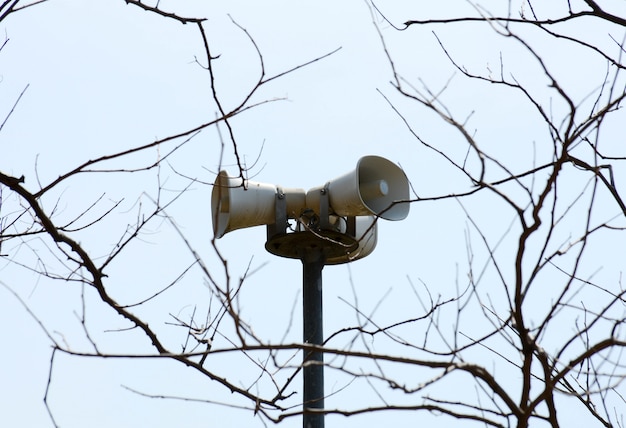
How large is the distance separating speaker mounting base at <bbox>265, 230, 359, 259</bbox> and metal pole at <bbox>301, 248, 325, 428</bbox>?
→ 0.02 meters

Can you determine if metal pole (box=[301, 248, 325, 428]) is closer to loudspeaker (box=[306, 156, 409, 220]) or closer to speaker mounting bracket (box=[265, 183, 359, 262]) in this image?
speaker mounting bracket (box=[265, 183, 359, 262])

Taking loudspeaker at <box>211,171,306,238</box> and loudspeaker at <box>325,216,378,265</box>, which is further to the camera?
loudspeaker at <box>325,216,378,265</box>

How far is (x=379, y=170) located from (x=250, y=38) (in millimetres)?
1577

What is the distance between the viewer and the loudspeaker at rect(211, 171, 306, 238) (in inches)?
195

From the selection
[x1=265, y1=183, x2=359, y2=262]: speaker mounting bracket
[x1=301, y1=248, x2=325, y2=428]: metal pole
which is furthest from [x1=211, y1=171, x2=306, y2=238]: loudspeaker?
[x1=301, y1=248, x2=325, y2=428]: metal pole

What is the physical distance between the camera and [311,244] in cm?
495

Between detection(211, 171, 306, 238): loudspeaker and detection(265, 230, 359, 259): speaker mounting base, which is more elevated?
detection(211, 171, 306, 238): loudspeaker

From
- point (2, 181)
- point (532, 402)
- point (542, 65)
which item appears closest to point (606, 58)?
point (542, 65)

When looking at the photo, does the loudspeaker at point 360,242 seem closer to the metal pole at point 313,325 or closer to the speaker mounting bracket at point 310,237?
the speaker mounting bracket at point 310,237

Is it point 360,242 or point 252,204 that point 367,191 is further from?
point 252,204

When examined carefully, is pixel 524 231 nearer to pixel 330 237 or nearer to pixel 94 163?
pixel 94 163

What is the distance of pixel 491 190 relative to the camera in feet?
9.42

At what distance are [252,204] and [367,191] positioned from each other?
1.98ft

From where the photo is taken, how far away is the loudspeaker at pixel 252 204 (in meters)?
4.96
